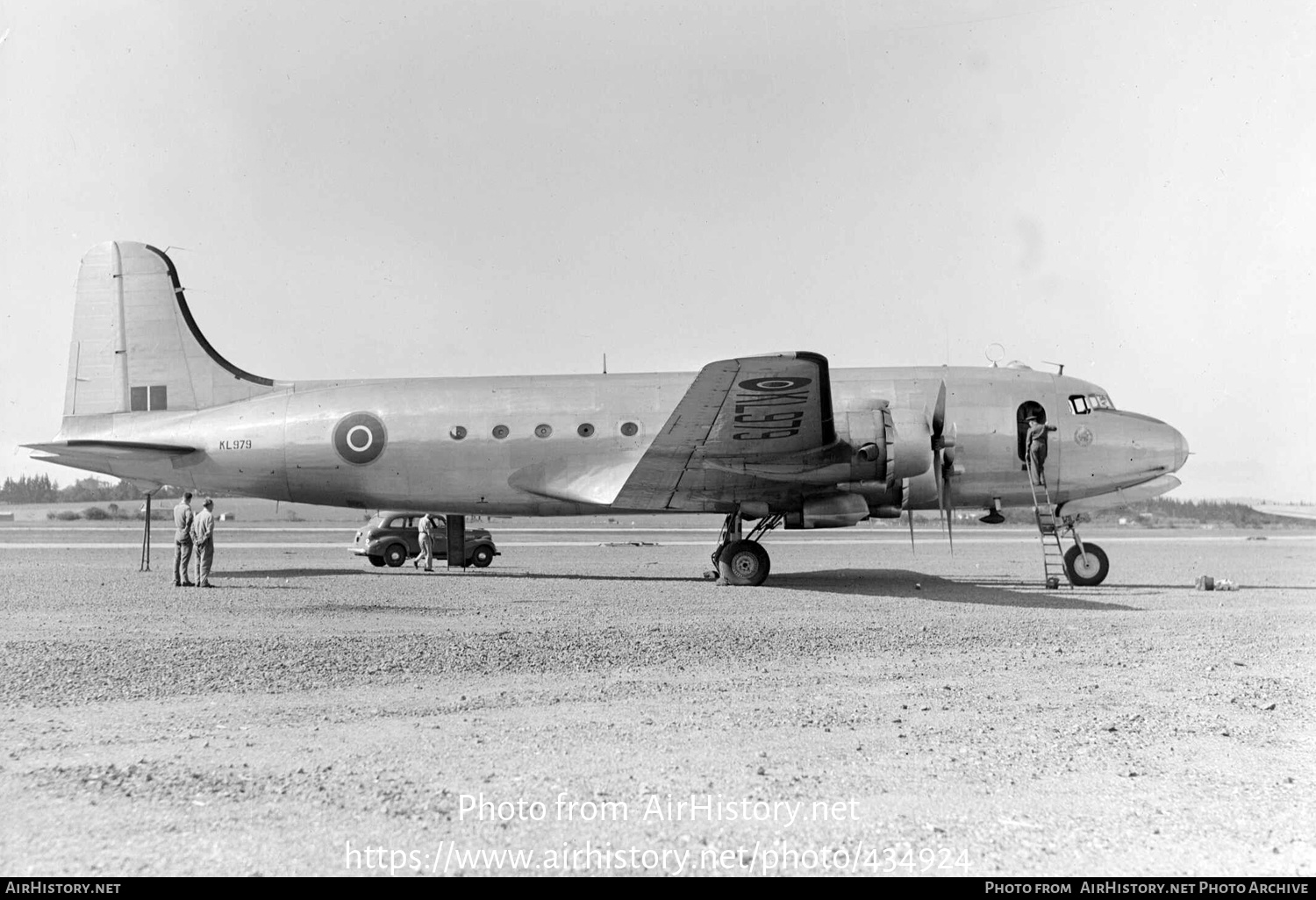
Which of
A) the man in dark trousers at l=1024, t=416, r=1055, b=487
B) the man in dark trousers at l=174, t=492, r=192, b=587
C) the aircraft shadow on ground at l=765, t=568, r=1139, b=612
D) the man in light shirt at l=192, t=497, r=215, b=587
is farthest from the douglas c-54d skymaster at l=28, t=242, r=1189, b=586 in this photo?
the man in light shirt at l=192, t=497, r=215, b=587

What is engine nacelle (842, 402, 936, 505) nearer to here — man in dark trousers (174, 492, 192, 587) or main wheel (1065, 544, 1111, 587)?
main wheel (1065, 544, 1111, 587)

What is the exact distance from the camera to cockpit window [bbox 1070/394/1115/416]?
17.5 meters

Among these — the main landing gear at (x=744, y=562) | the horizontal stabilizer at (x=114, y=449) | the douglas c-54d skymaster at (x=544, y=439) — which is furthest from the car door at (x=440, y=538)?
the main landing gear at (x=744, y=562)

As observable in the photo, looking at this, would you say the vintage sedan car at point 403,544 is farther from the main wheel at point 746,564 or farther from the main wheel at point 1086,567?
the main wheel at point 1086,567

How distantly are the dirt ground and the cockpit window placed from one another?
5678mm

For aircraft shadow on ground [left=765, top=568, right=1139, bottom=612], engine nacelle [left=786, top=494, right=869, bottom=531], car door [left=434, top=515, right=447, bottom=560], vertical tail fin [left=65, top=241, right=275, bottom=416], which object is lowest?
aircraft shadow on ground [left=765, top=568, right=1139, bottom=612]

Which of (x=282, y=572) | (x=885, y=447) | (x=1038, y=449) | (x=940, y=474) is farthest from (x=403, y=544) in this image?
(x=1038, y=449)

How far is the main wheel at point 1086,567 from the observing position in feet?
55.5

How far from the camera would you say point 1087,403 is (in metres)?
17.6

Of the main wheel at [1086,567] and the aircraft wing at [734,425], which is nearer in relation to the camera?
the aircraft wing at [734,425]

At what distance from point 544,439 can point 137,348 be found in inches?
350

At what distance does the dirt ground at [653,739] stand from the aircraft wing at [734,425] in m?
2.99

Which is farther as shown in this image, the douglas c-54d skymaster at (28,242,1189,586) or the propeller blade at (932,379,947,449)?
the douglas c-54d skymaster at (28,242,1189,586)

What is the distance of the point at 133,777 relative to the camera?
15.5 ft
